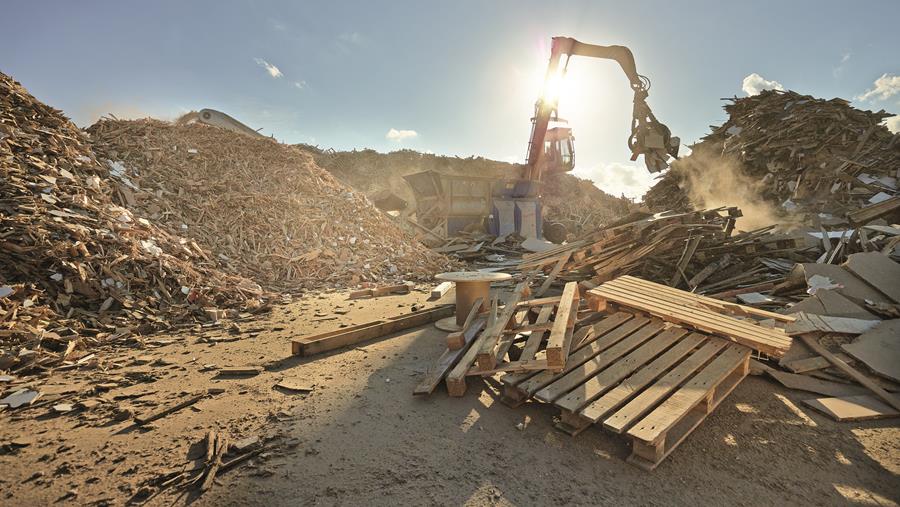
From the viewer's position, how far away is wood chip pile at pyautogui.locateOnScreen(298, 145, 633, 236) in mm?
21250

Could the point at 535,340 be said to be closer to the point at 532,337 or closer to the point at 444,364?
the point at 532,337

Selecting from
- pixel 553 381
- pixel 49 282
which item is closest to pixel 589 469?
pixel 553 381

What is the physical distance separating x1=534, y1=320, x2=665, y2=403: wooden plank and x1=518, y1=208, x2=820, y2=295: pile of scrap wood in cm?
240

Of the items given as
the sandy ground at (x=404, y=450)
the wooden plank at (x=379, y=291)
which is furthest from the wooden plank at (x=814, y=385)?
the wooden plank at (x=379, y=291)

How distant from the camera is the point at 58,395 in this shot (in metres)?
2.92

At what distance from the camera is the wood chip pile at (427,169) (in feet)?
69.7

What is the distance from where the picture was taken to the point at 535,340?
3445 mm

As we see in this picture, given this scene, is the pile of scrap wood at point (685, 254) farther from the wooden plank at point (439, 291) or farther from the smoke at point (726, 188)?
the smoke at point (726, 188)

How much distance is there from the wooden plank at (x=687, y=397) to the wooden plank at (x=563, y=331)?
70cm

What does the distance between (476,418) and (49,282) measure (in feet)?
16.7

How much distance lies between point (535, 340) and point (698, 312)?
1.73 m

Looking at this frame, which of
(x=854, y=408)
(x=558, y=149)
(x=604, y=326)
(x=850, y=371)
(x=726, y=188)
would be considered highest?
(x=558, y=149)

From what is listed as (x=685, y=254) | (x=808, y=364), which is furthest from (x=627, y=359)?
(x=685, y=254)

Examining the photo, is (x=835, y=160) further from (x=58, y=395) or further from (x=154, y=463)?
(x=58, y=395)
